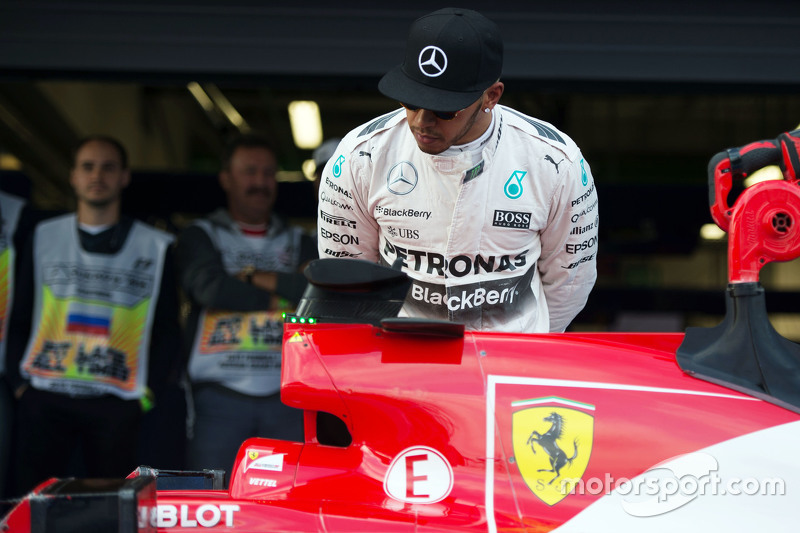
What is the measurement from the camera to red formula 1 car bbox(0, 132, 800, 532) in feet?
5.80

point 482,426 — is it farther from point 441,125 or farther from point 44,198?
point 44,198

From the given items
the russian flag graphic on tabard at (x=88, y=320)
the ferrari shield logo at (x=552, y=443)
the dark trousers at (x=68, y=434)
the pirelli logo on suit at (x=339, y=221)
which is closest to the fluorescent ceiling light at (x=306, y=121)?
the russian flag graphic on tabard at (x=88, y=320)

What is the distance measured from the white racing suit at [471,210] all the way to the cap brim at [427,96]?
227 millimetres

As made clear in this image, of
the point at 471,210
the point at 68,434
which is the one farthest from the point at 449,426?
the point at 68,434

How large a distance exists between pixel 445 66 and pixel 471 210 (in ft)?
1.36

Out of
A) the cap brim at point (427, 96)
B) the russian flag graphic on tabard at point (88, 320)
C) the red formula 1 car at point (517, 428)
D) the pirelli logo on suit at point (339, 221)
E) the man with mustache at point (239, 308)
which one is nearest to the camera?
the red formula 1 car at point (517, 428)

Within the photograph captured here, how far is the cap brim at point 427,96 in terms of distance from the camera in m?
2.14

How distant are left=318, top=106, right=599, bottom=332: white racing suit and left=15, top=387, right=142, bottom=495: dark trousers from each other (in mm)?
1861

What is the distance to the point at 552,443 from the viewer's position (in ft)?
6.05

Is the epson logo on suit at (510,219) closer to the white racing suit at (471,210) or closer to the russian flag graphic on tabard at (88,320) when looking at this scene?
the white racing suit at (471,210)

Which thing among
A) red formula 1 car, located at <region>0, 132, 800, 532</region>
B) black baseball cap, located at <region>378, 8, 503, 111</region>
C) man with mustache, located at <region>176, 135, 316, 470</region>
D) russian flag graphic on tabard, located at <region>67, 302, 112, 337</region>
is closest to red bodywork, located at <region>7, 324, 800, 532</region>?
red formula 1 car, located at <region>0, 132, 800, 532</region>

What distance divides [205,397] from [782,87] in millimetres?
3131

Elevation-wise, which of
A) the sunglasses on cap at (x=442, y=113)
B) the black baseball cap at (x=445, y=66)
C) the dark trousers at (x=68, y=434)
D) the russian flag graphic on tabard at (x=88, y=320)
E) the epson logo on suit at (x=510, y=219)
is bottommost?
the dark trousers at (x=68, y=434)

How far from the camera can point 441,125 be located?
226 centimetres
